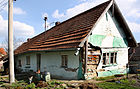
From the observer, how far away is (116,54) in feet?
36.5

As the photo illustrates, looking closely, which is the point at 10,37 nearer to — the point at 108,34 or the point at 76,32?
the point at 76,32

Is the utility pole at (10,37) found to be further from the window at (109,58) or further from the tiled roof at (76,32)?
the window at (109,58)

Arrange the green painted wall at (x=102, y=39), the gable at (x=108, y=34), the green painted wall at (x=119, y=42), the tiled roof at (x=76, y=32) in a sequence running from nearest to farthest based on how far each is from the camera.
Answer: the tiled roof at (x=76, y=32)
the green painted wall at (x=102, y=39)
the gable at (x=108, y=34)
the green painted wall at (x=119, y=42)

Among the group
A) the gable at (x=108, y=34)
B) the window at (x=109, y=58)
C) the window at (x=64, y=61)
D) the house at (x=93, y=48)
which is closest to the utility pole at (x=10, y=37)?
the house at (x=93, y=48)

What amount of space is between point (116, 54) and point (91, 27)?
14.1 ft

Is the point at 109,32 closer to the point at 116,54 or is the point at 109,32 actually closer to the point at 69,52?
the point at 116,54

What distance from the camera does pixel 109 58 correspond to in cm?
1031

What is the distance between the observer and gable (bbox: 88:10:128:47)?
9582mm

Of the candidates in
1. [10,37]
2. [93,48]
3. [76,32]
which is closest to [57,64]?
[76,32]

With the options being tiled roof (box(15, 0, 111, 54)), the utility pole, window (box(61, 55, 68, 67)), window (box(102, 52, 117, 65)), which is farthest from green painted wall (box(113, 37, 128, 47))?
the utility pole

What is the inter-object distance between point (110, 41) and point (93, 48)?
2.26m

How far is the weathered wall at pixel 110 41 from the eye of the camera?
9645 mm

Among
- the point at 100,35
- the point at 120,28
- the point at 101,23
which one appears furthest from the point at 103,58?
the point at 120,28

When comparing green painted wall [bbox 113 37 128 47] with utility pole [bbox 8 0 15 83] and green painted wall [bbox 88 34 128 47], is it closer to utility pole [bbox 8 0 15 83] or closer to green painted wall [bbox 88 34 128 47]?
green painted wall [bbox 88 34 128 47]
